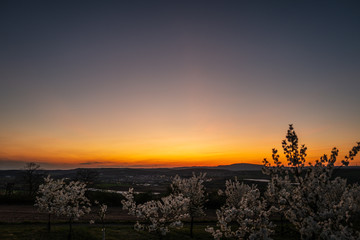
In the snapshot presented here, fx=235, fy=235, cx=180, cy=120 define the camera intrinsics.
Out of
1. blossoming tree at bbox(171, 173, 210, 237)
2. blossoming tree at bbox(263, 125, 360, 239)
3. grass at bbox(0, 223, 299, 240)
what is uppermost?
blossoming tree at bbox(263, 125, 360, 239)

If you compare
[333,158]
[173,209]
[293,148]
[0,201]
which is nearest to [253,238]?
[293,148]

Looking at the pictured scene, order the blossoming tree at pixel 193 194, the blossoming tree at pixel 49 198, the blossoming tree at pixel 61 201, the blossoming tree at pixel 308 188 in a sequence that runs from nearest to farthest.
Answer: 1. the blossoming tree at pixel 308 188
2. the blossoming tree at pixel 61 201
3. the blossoming tree at pixel 49 198
4. the blossoming tree at pixel 193 194

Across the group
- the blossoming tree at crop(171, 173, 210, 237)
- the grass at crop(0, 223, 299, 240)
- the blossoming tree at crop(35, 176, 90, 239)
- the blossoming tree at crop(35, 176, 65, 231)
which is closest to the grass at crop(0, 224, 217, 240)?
the grass at crop(0, 223, 299, 240)

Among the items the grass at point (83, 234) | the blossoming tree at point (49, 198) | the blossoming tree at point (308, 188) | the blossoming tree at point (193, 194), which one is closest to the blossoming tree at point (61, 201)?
the blossoming tree at point (49, 198)

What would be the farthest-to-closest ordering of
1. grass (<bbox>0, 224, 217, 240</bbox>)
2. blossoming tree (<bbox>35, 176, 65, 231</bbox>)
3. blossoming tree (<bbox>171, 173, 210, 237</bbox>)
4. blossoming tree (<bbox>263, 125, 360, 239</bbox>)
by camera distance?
blossoming tree (<bbox>171, 173, 210, 237</bbox>), blossoming tree (<bbox>35, 176, 65, 231</bbox>), grass (<bbox>0, 224, 217, 240</bbox>), blossoming tree (<bbox>263, 125, 360, 239</bbox>)

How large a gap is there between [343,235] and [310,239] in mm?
1646

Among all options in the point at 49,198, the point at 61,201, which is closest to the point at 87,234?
the point at 61,201

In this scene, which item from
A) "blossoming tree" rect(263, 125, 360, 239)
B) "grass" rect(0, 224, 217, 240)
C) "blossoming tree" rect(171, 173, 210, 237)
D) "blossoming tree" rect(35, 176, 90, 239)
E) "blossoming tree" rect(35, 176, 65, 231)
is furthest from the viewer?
"blossoming tree" rect(171, 173, 210, 237)

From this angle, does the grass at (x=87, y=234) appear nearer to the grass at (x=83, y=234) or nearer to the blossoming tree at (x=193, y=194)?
the grass at (x=83, y=234)

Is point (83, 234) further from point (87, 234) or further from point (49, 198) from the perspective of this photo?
point (49, 198)

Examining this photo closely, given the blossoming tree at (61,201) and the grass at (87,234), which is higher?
the blossoming tree at (61,201)

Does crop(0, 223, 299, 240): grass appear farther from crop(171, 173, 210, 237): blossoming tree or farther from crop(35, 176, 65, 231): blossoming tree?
crop(35, 176, 65, 231): blossoming tree

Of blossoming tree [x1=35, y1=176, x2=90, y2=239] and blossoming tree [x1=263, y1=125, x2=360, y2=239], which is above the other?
blossoming tree [x1=263, y1=125, x2=360, y2=239]

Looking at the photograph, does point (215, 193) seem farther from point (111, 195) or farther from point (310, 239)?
point (310, 239)
